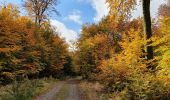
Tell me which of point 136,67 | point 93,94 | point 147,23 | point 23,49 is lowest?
point 93,94

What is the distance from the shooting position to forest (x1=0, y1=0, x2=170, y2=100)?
19406 millimetres

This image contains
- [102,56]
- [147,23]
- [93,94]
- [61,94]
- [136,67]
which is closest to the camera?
[136,67]

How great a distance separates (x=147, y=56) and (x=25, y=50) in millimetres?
25416

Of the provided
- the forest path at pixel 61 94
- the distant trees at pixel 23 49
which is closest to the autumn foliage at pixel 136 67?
the forest path at pixel 61 94

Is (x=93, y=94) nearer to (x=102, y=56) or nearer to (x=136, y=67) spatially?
(x=136, y=67)

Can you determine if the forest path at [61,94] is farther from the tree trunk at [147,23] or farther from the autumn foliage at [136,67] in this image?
the tree trunk at [147,23]

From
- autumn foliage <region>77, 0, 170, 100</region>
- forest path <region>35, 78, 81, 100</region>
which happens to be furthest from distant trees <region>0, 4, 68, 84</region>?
autumn foliage <region>77, 0, 170, 100</region>

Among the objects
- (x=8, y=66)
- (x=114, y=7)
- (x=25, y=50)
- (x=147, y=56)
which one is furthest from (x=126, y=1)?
(x=25, y=50)

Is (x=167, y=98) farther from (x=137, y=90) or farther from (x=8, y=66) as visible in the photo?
(x=8, y=66)

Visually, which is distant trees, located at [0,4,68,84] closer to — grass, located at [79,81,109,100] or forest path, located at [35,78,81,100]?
forest path, located at [35,78,81,100]

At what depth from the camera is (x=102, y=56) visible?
153ft

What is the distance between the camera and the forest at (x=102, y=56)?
19.4m

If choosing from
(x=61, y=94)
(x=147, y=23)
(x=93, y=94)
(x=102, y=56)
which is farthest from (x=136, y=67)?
(x=102, y=56)

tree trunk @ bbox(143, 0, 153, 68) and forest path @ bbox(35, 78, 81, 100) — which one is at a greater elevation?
tree trunk @ bbox(143, 0, 153, 68)
